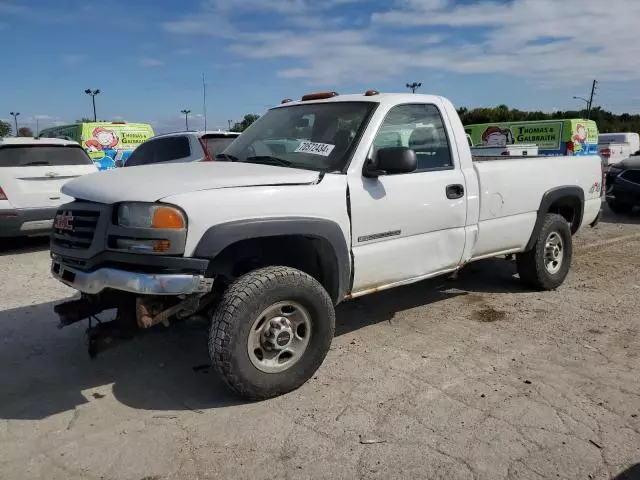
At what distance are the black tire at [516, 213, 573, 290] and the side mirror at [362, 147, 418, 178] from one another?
2.46 m

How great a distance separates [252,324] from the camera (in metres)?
3.45

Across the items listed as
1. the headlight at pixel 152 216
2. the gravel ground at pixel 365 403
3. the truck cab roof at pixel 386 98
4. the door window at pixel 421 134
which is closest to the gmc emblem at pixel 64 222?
the headlight at pixel 152 216

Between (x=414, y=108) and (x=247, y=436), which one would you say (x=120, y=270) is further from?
(x=414, y=108)

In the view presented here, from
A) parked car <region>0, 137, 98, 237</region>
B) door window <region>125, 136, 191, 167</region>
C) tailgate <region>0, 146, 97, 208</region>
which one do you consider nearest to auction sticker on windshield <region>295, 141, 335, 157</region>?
door window <region>125, 136, 191, 167</region>

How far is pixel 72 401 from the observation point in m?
3.68

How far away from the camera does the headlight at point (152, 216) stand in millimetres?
3221

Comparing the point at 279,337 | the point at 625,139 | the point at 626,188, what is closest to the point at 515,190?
the point at 279,337

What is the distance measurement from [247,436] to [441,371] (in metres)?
1.53

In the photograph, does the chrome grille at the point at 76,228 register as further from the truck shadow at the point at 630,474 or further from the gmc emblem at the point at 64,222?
the truck shadow at the point at 630,474

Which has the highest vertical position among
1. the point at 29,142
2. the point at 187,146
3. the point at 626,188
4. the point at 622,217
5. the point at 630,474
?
the point at 29,142

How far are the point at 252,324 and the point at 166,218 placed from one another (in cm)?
81

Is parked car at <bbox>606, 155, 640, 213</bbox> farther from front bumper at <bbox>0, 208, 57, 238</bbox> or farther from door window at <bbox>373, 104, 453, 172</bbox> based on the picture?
front bumper at <bbox>0, 208, 57, 238</bbox>

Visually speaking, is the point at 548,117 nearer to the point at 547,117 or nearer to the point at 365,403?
the point at 547,117

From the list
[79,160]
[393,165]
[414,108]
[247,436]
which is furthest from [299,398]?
[79,160]
